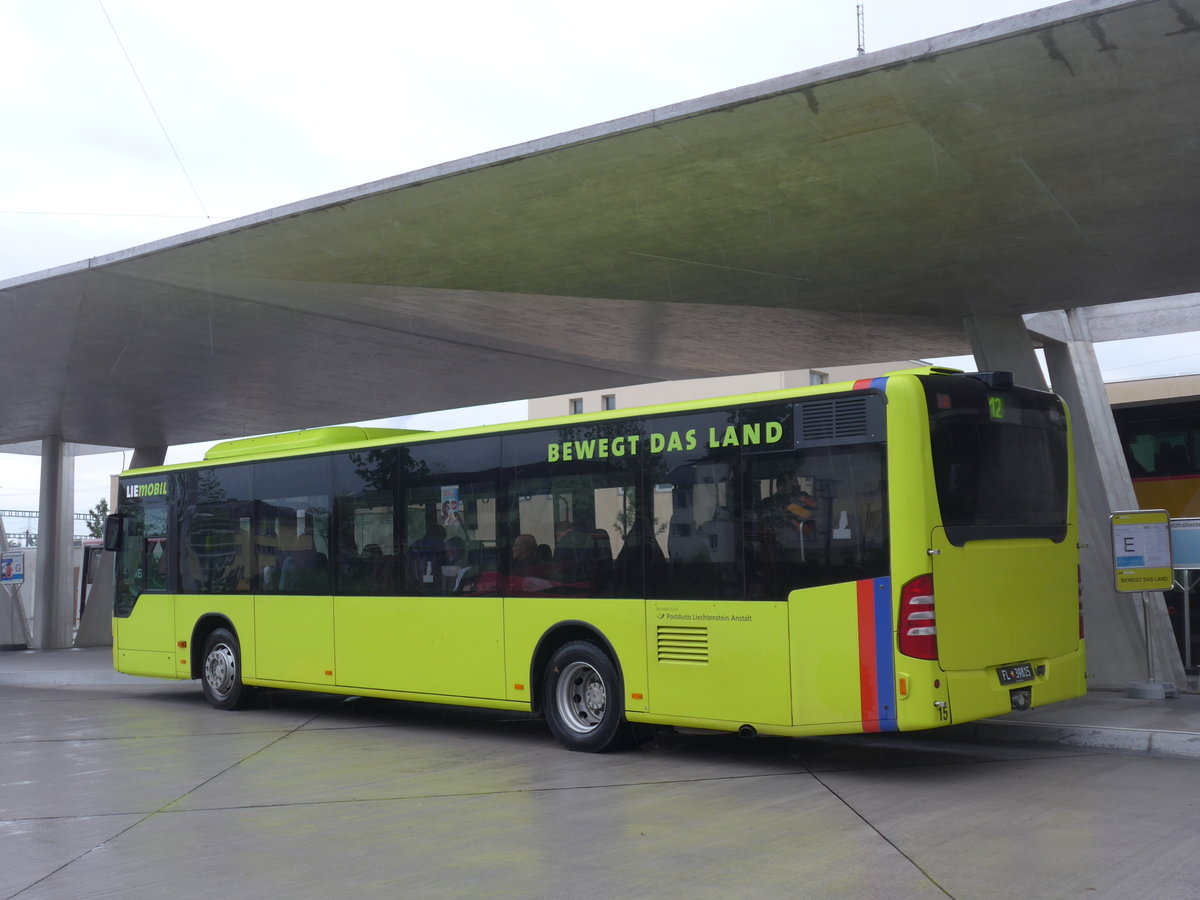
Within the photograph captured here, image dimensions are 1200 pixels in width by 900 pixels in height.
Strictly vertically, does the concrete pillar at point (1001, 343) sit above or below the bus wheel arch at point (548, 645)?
above

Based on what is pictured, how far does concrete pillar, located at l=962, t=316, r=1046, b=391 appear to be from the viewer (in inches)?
594

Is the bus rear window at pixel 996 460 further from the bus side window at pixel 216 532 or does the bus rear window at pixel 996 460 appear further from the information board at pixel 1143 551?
the bus side window at pixel 216 532

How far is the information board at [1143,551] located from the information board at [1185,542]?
1.42 feet

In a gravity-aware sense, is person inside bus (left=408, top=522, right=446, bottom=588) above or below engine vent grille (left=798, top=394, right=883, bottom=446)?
below

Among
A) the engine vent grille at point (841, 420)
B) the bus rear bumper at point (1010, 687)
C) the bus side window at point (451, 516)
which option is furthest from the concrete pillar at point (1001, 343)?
the bus side window at point (451, 516)

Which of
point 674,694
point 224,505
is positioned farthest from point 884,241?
point 224,505

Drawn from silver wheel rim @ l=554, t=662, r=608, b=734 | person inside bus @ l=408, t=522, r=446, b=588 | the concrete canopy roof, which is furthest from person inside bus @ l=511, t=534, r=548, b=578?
the concrete canopy roof

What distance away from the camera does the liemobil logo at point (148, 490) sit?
15.6 meters

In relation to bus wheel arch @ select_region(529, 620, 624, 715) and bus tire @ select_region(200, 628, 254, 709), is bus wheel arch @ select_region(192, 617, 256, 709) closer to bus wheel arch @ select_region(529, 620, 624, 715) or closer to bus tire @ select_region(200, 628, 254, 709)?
bus tire @ select_region(200, 628, 254, 709)

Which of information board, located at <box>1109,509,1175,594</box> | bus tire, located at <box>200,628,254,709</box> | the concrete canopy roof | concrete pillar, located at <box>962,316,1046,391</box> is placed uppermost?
the concrete canopy roof

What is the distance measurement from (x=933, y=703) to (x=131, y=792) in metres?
5.86

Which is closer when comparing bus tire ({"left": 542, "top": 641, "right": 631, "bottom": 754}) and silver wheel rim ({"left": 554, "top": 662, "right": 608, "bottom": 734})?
bus tire ({"left": 542, "top": 641, "right": 631, "bottom": 754})

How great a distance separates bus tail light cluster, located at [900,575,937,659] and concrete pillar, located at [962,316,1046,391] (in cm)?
746

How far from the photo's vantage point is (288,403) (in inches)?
944
